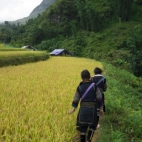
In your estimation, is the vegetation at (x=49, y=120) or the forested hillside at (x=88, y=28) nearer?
the vegetation at (x=49, y=120)

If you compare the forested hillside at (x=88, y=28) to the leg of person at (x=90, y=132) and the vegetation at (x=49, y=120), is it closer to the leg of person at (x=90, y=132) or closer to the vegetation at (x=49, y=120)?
the vegetation at (x=49, y=120)

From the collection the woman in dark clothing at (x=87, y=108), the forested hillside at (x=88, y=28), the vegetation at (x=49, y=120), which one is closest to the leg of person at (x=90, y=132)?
the woman in dark clothing at (x=87, y=108)

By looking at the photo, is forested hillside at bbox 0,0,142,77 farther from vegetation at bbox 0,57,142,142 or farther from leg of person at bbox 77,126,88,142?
leg of person at bbox 77,126,88,142

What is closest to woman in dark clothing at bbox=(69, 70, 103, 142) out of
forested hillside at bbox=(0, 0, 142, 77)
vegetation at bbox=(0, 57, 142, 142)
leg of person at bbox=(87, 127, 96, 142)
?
leg of person at bbox=(87, 127, 96, 142)

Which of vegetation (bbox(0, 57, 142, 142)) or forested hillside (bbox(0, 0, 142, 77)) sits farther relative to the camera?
forested hillside (bbox(0, 0, 142, 77))

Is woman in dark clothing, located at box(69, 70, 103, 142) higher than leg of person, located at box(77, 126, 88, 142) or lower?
higher

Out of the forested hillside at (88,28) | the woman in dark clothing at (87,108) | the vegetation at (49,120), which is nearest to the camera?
the vegetation at (49,120)

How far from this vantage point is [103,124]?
4965 millimetres

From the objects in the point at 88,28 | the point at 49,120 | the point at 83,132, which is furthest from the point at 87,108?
the point at 88,28

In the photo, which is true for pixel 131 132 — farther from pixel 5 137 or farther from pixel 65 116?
pixel 5 137

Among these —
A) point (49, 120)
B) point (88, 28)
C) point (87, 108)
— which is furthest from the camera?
point (88, 28)

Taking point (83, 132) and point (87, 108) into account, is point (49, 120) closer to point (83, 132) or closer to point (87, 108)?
point (83, 132)

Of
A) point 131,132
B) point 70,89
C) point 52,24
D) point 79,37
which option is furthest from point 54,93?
point 52,24

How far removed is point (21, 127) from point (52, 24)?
68.8 meters
